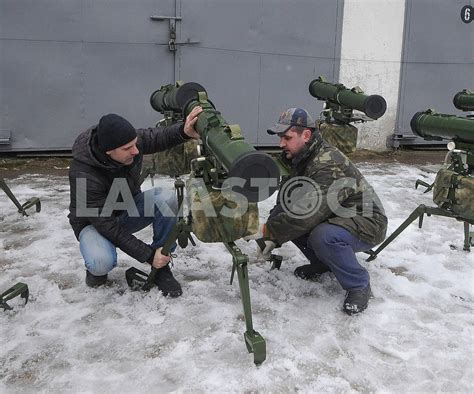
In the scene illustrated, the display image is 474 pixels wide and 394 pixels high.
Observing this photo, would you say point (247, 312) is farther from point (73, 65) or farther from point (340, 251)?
point (73, 65)

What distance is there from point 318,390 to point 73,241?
2.39 m

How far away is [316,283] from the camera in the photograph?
3.34 m

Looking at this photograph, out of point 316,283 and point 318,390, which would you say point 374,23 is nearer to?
point 316,283

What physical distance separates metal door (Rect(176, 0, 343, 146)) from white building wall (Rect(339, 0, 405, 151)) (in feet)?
0.55

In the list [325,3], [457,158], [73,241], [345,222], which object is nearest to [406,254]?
[457,158]

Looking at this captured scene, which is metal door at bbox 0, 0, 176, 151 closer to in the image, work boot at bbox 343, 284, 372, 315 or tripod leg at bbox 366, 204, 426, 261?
tripod leg at bbox 366, 204, 426, 261

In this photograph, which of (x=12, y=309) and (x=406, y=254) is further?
(x=406, y=254)

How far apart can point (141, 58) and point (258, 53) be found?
157 cm

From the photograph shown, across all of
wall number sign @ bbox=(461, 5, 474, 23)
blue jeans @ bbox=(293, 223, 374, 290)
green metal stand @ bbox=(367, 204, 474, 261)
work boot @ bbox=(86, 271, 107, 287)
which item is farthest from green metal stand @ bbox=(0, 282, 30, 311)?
wall number sign @ bbox=(461, 5, 474, 23)

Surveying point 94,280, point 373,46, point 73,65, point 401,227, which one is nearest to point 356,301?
point 401,227

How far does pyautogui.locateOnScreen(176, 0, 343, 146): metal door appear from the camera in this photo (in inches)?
263

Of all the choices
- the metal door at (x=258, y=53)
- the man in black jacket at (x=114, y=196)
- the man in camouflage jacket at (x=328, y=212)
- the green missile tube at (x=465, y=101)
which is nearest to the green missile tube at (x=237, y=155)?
the man in black jacket at (x=114, y=196)

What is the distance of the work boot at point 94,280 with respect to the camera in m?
3.18

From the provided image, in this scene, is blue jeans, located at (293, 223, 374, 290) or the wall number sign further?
the wall number sign
